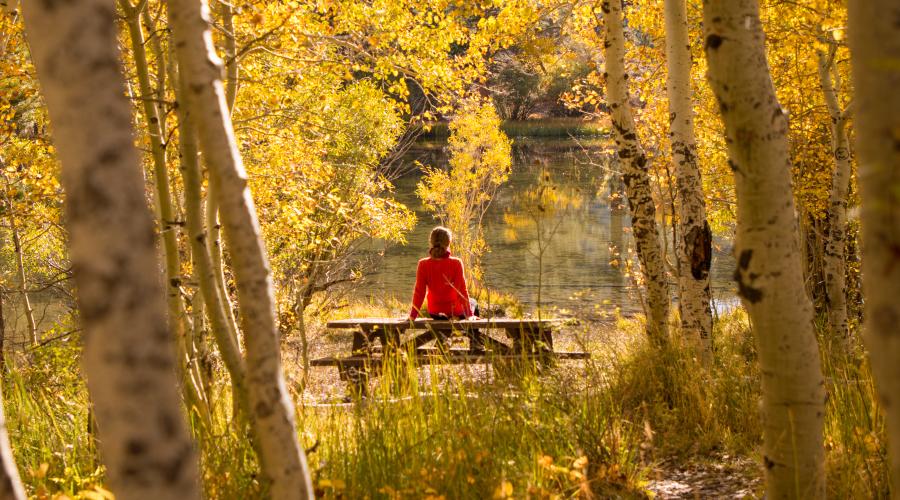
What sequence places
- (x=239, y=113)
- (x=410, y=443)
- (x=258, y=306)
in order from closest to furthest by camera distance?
1. (x=258, y=306)
2. (x=410, y=443)
3. (x=239, y=113)

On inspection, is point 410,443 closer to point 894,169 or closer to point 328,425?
point 328,425

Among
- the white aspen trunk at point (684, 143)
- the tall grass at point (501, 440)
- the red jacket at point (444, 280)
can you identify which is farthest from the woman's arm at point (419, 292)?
the tall grass at point (501, 440)

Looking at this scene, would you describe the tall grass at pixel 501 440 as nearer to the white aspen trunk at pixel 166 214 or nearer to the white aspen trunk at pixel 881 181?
the white aspen trunk at pixel 166 214

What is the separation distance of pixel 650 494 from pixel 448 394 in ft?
3.29

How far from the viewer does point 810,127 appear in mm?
9664

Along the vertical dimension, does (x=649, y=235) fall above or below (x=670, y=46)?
below

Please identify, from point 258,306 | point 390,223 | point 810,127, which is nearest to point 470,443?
point 258,306

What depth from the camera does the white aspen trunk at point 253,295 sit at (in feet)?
→ 6.40

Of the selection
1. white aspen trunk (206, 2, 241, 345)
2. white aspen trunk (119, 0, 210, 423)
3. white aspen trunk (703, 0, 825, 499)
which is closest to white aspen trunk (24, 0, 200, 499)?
white aspen trunk (703, 0, 825, 499)

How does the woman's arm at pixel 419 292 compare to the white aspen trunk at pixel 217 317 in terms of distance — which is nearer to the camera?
the white aspen trunk at pixel 217 317

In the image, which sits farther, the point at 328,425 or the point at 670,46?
the point at 670,46

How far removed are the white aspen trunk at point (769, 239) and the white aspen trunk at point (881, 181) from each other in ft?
4.23

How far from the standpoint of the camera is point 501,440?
139 inches

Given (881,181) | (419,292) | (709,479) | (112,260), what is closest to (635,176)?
(419,292)
